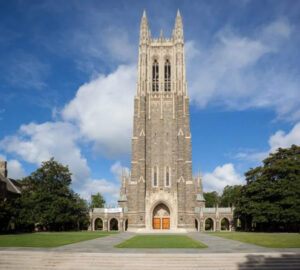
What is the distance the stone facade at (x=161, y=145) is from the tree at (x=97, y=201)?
95.3 ft

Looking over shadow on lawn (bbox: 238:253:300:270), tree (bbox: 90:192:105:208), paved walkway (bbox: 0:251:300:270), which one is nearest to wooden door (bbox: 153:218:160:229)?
paved walkway (bbox: 0:251:300:270)

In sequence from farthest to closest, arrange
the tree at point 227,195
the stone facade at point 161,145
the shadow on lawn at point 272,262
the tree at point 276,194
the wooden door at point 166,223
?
the tree at point 227,195 < the wooden door at point 166,223 < the stone facade at point 161,145 < the tree at point 276,194 < the shadow on lawn at point 272,262

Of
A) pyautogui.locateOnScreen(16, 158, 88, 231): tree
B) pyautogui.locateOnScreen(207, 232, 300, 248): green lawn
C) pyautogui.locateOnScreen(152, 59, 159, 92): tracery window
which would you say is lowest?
pyautogui.locateOnScreen(207, 232, 300, 248): green lawn

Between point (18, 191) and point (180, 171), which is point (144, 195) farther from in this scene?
point (18, 191)

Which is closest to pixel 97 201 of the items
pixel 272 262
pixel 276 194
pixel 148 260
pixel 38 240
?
pixel 276 194

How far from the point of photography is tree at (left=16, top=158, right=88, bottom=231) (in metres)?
46.4

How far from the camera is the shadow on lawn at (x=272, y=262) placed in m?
14.8

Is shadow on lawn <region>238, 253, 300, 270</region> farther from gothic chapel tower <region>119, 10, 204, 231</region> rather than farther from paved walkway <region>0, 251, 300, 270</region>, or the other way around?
gothic chapel tower <region>119, 10, 204, 231</region>

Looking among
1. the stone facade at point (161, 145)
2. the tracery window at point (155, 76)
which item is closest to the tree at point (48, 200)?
the stone facade at point (161, 145)

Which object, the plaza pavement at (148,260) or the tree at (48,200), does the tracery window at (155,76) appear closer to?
the tree at (48,200)

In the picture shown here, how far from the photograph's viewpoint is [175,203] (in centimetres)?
4828

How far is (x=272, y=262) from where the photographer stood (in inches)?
594

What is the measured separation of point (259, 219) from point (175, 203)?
41.0ft

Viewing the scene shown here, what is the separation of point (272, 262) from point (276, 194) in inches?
1240
